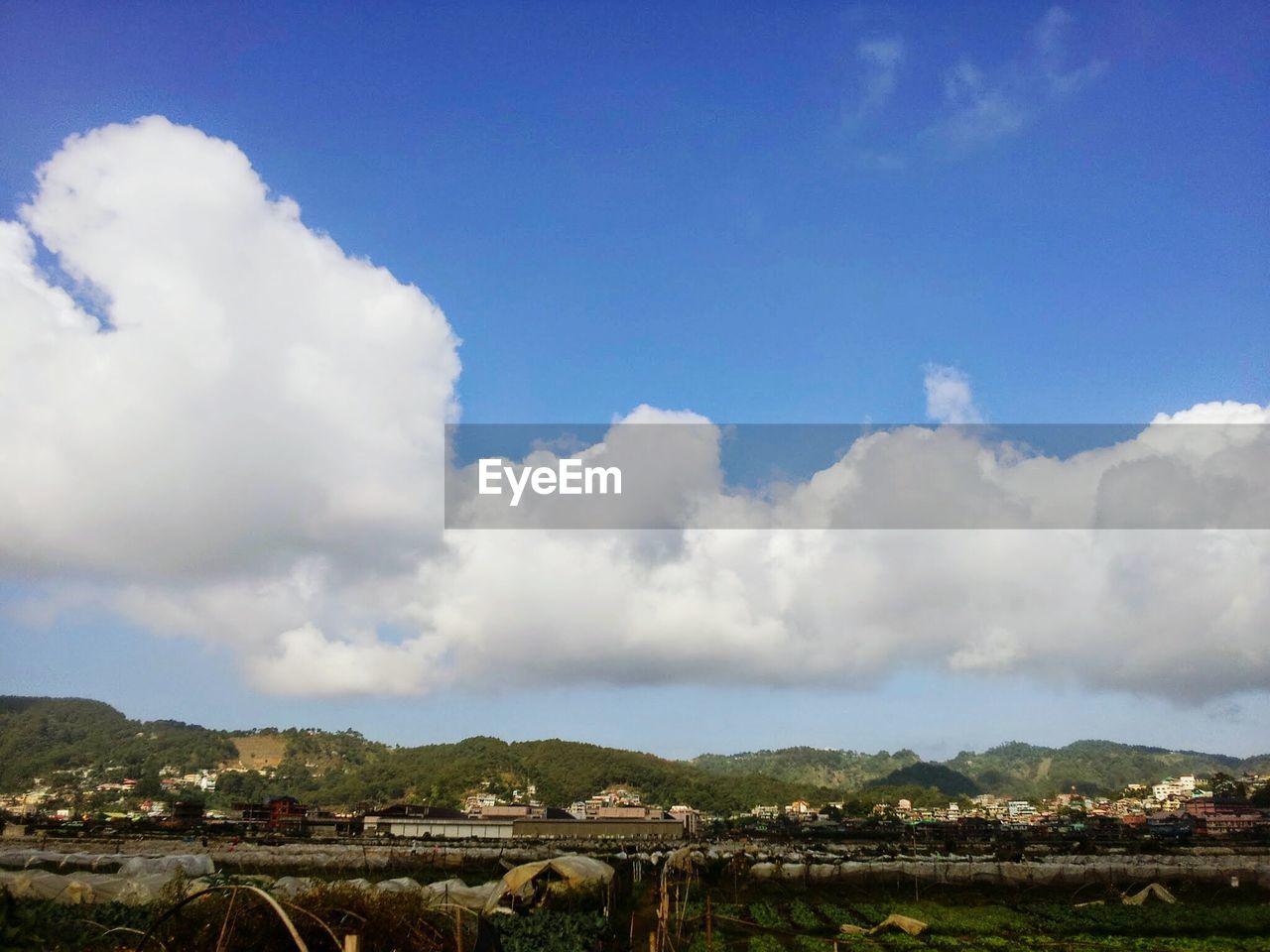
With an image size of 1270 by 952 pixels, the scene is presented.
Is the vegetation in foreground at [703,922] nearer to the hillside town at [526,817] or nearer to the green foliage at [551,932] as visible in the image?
the green foliage at [551,932]

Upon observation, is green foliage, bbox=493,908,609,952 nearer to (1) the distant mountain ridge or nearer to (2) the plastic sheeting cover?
(2) the plastic sheeting cover

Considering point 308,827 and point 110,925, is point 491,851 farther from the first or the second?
point 110,925

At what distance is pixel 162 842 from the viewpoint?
4400cm

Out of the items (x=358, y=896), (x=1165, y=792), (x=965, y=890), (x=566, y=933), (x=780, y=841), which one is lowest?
(x=1165, y=792)

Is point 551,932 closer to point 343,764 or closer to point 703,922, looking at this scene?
point 703,922

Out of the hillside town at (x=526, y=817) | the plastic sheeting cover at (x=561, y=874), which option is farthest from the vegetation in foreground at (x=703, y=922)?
the hillside town at (x=526, y=817)

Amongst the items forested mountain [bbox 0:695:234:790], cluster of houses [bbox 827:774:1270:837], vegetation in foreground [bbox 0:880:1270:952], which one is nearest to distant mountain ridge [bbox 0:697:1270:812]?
forested mountain [bbox 0:695:234:790]

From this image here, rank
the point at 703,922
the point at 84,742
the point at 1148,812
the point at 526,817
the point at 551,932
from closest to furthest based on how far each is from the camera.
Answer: the point at 551,932 < the point at 703,922 < the point at 526,817 < the point at 1148,812 < the point at 84,742

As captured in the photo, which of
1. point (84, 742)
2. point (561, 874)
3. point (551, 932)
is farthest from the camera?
point (84, 742)

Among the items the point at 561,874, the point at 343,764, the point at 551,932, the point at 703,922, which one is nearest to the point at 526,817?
the point at 703,922

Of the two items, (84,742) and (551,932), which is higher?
(551,932)

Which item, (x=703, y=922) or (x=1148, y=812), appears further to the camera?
(x=1148, y=812)

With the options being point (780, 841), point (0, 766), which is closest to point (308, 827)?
point (780, 841)

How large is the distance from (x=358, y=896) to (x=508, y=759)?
15695cm
